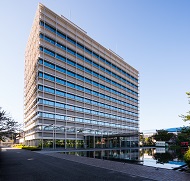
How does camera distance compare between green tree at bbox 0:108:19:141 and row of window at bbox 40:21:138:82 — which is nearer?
green tree at bbox 0:108:19:141

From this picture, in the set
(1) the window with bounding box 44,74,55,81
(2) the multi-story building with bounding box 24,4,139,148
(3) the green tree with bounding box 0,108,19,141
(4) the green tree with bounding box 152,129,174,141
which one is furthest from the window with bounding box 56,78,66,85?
(4) the green tree with bounding box 152,129,174,141

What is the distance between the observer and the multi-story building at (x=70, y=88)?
59.3 metres

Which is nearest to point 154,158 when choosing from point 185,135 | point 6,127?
point 185,135

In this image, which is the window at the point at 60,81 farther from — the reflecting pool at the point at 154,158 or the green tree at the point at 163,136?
the green tree at the point at 163,136

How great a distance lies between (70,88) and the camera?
67250 mm

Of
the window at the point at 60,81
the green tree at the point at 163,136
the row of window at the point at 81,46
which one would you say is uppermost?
the row of window at the point at 81,46

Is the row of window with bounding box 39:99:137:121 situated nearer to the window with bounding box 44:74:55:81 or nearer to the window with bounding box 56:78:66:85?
the window with bounding box 56:78:66:85

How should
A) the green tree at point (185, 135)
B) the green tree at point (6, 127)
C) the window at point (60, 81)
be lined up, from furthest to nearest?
the window at point (60, 81), the green tree at point (6, 127), the green tree at point (185, 135)

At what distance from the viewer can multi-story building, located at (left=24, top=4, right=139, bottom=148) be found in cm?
5931

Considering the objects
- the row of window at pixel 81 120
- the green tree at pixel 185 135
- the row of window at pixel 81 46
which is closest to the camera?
the green tree at pixel 185 135

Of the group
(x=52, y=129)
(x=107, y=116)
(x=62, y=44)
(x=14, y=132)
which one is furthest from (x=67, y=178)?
(x=107, y=116)

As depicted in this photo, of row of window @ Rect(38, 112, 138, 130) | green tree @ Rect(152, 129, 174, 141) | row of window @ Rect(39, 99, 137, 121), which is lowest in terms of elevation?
green tree @ Rect(152, 129, 174, 141)

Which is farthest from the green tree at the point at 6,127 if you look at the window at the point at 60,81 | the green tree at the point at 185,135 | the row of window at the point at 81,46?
the row of window at the point at 81,46

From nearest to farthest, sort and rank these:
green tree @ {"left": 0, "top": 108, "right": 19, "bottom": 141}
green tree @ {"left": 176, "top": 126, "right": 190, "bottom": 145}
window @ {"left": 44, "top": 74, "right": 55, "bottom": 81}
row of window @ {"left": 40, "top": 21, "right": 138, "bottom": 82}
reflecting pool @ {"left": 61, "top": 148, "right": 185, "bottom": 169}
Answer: green tree @ {"left": 176, "top": 126, "right": 190, "bottom": 145}
reflecting pool @ {"left": 61, "top": 148, "right": 185, "bottom": 169}
green tree @ {"left": 0, "top": 108, "right": 19, "bottom": 141}
window @ {"left": 44, "top": 74, "right": 55, "bottom": 81}
row of window @ {"left": 40, "top": 21, "right": 138, "bottom": 82}
